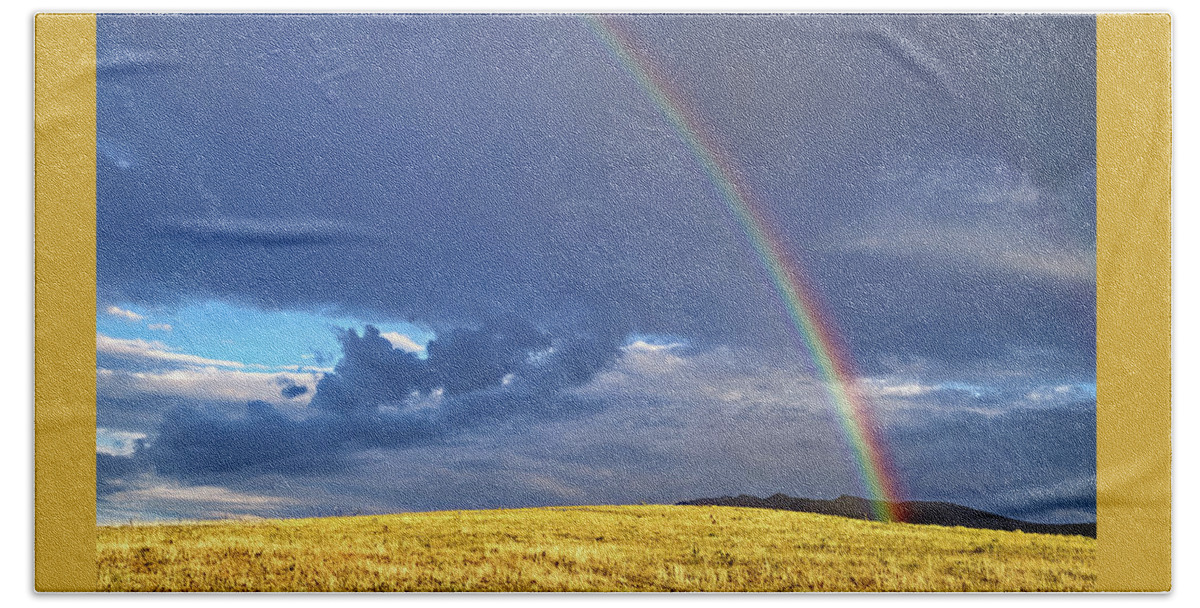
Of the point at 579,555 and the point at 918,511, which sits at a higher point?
the point at 918,511

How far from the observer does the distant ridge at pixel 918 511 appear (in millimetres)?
3781

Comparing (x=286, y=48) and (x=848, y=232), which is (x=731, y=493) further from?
(x=286, y=48)

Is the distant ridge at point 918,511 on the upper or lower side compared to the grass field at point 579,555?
upper

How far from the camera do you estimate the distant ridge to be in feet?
12.4

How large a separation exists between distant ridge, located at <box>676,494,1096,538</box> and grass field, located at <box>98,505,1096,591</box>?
0.04 m

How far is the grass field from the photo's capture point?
3762 mm

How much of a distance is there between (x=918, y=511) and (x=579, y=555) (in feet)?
5.09

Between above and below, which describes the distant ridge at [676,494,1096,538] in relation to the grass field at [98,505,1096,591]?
above

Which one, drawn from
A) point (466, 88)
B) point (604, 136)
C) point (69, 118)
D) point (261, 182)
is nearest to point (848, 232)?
point (604, 136)

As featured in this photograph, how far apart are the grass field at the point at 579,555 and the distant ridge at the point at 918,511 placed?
1.4 inches

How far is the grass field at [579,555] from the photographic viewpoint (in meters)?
3.76

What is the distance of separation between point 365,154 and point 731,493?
2.26m

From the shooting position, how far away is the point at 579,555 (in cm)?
378

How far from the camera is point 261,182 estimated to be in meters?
3.78
